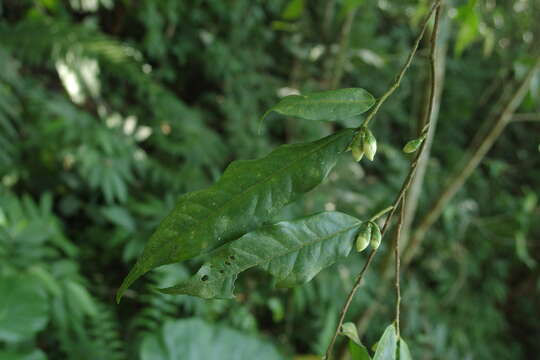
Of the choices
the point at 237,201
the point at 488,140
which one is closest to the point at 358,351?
the point at 237,201

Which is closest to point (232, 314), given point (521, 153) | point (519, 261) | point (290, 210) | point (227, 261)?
point (290, 210)

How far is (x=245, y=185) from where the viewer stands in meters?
0.35

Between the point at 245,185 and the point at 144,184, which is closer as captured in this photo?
the point at 245,185

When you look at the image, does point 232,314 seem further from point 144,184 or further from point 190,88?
point 190,88

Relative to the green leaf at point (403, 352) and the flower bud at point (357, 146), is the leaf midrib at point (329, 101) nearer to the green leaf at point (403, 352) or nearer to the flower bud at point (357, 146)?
the flower bud at point (357, 146)

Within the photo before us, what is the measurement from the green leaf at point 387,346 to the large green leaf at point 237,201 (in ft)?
0.47

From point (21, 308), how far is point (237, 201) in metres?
1.06

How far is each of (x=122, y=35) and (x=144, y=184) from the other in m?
0.94

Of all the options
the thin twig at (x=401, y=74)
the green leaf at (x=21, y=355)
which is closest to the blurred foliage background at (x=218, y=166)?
the green leaf at (x=21, y=355)

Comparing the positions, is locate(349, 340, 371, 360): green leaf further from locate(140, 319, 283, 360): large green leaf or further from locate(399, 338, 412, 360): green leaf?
locate(140, 319, 283, 360): large green leaf

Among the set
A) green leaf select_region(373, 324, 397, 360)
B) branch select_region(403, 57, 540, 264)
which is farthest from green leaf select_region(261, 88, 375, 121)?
branch select_region(403, 57, 540, 264)

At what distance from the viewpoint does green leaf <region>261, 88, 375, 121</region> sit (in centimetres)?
35

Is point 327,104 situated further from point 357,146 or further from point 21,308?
point 21,308

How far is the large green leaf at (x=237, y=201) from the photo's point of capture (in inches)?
12.9
